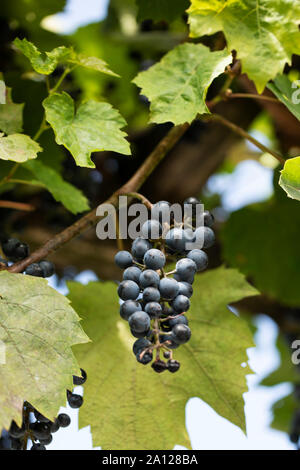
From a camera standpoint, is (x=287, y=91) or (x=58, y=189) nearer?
(x=287, y=91)

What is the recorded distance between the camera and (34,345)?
1.04 m

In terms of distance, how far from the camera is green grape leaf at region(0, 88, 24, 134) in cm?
129

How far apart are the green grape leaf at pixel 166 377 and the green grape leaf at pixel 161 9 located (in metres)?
0.73

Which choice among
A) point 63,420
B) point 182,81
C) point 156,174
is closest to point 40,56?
point 182,81

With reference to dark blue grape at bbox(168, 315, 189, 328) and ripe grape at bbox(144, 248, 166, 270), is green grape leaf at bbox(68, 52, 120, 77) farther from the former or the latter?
dark blue grape at bbox(168, 315, 189, 328)

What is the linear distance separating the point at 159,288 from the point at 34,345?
9.5 inches

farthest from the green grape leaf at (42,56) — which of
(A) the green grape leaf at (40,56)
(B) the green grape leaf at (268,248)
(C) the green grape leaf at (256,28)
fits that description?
(B) the green grape leaf at (268,248)

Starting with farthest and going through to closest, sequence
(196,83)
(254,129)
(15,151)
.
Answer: (254,129) → (196,83) → (15,151)

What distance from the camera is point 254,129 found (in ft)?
11.3

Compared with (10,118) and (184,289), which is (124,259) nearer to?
(184,289)
